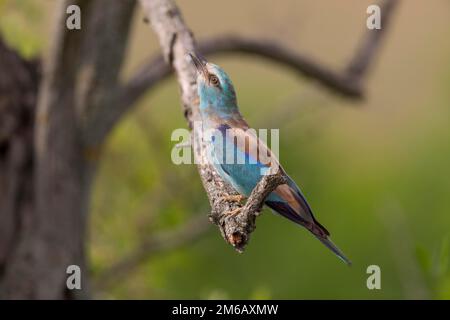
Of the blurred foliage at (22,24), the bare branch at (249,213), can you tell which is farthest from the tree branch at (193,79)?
the blurred foliage at (22,24)

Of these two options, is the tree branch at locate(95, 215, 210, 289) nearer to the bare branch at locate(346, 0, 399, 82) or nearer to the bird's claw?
the bare branch at locate(346, 0, 399, 82)

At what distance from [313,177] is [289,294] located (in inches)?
82.3

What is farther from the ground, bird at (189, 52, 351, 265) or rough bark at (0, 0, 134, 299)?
rough bark at (0, 0, 134, 299)

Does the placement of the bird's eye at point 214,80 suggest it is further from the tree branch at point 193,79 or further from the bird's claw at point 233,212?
the bird's claw at point 233,212

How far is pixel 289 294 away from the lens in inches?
490

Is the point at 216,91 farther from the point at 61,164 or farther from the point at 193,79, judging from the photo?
the point at 61,164

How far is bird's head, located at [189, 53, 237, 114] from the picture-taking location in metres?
3.82

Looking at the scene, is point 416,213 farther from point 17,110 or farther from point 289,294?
point 17,110

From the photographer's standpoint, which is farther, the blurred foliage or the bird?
the blurred foliage

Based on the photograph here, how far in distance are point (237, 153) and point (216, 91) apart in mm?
335

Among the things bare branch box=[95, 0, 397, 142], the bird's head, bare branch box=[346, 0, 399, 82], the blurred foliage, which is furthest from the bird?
bare branch box=[346, 0, 399, 82]

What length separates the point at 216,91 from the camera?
12.6 feet

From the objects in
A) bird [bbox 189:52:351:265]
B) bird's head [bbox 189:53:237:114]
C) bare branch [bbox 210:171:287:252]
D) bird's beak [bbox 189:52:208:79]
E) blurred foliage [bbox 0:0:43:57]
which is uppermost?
blurred foliage [bbox 0:0:43:57]

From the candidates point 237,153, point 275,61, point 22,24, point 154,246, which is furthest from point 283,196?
point 154,246
